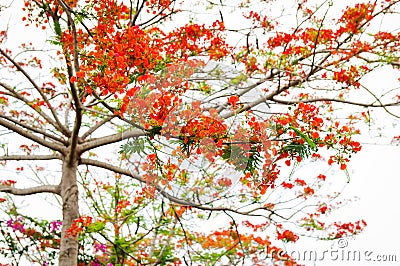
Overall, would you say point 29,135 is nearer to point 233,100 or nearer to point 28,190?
point 28,190

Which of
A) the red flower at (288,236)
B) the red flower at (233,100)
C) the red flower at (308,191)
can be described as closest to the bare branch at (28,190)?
the red flower at (288,236)

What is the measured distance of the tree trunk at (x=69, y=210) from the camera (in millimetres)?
3828

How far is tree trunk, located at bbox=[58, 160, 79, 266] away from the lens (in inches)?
151

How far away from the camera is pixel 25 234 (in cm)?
516

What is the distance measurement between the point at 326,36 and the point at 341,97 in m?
0.62

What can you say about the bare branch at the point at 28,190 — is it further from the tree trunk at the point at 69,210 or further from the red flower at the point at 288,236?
the red flower at the point at 288,236

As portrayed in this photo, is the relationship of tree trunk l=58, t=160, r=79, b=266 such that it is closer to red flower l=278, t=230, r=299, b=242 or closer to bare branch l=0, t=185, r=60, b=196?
bare branch l=0, t=185, r=60, b=196

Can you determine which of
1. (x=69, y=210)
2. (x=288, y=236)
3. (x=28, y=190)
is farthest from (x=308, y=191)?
(x=28, y=190)

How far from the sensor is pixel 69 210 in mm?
3918

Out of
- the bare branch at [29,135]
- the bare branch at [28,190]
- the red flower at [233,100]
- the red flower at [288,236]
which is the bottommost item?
→ the red flower at [233,100]

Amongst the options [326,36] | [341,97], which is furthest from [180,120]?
[341,97]

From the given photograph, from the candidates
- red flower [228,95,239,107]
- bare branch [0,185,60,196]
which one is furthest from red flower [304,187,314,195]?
red flower [228,95,239,107]

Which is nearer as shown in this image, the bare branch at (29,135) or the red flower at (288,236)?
the bare branch at (29,135)

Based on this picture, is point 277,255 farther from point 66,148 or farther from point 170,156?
point 170,156
